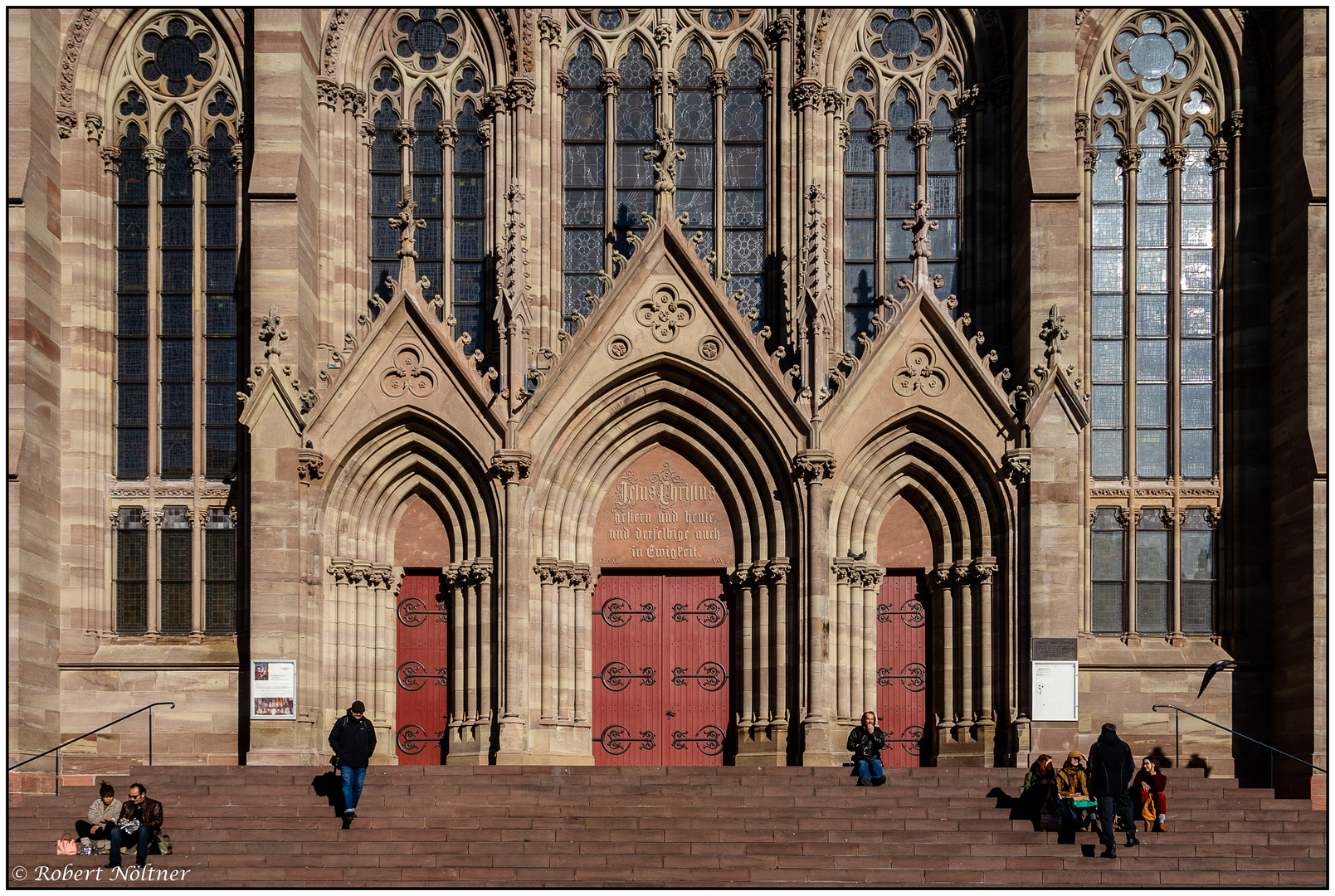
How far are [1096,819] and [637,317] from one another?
30.1 feet

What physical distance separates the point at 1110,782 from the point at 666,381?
8.64m

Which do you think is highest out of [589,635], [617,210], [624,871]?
[617,210]

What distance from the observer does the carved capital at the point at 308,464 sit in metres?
23.5

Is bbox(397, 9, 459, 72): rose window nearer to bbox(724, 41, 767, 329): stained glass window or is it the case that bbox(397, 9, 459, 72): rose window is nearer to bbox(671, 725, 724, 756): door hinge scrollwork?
bbox(724, 41, 767, 329): stained glass window

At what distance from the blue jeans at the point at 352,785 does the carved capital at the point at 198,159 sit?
33.9ft

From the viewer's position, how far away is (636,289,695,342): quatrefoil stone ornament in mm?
24047

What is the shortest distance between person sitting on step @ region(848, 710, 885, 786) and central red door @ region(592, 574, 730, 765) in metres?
3.52

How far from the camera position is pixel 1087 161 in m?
25.7

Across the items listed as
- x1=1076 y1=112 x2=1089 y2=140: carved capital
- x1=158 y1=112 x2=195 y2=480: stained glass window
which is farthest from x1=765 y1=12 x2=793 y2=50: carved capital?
x1=158 y1=112 x2=195 y2=480: stained glass window

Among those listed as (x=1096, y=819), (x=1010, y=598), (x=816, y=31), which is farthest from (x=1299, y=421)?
(x=816, y=31)

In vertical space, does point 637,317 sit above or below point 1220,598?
above

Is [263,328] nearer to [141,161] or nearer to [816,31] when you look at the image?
[141,161]

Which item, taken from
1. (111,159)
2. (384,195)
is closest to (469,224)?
(384,195)

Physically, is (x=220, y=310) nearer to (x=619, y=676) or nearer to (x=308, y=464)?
(x=308, y=464)
